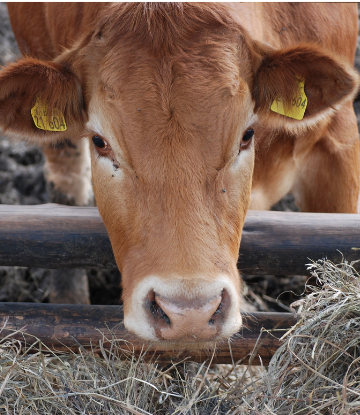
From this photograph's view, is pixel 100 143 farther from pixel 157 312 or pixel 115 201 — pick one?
pixel 157 312

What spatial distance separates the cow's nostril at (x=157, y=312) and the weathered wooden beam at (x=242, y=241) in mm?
829

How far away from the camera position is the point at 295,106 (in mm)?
2592

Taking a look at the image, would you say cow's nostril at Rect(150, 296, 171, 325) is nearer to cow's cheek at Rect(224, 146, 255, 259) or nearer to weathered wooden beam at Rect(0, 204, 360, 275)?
cow's cheek at Rect(224, 146, 255, 259)

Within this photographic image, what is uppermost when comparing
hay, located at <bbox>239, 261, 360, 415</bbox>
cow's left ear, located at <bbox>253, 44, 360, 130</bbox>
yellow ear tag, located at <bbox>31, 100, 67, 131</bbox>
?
cow's left ear, located at <bbox>253, 44, 360, 130</bbox>

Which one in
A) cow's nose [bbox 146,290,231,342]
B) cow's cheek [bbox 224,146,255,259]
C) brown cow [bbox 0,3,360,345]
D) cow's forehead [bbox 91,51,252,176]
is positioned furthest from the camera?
cow's cheek [bbox 224,146,255,259]

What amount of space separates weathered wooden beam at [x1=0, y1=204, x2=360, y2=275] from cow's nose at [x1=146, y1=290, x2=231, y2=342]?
0.79 metres

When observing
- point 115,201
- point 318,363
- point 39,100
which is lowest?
point 318,363

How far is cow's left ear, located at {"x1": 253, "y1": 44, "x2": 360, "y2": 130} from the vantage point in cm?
242

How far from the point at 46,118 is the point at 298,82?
129 centimetres

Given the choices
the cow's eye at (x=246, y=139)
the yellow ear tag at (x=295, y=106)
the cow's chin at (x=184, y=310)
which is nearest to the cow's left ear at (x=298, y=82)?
the yellow ear tag at (x=295, y=106)

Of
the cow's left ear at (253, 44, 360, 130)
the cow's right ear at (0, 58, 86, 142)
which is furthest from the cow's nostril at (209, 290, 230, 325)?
the cow's right ear at (0, 58, 86, 142)

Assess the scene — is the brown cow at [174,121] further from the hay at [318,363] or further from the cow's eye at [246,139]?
the hay at [318,363]

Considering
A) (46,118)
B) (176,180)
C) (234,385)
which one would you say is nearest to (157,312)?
(176,180)

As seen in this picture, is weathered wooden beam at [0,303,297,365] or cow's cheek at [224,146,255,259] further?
weathered wooden beam at [0,303,297,365]
